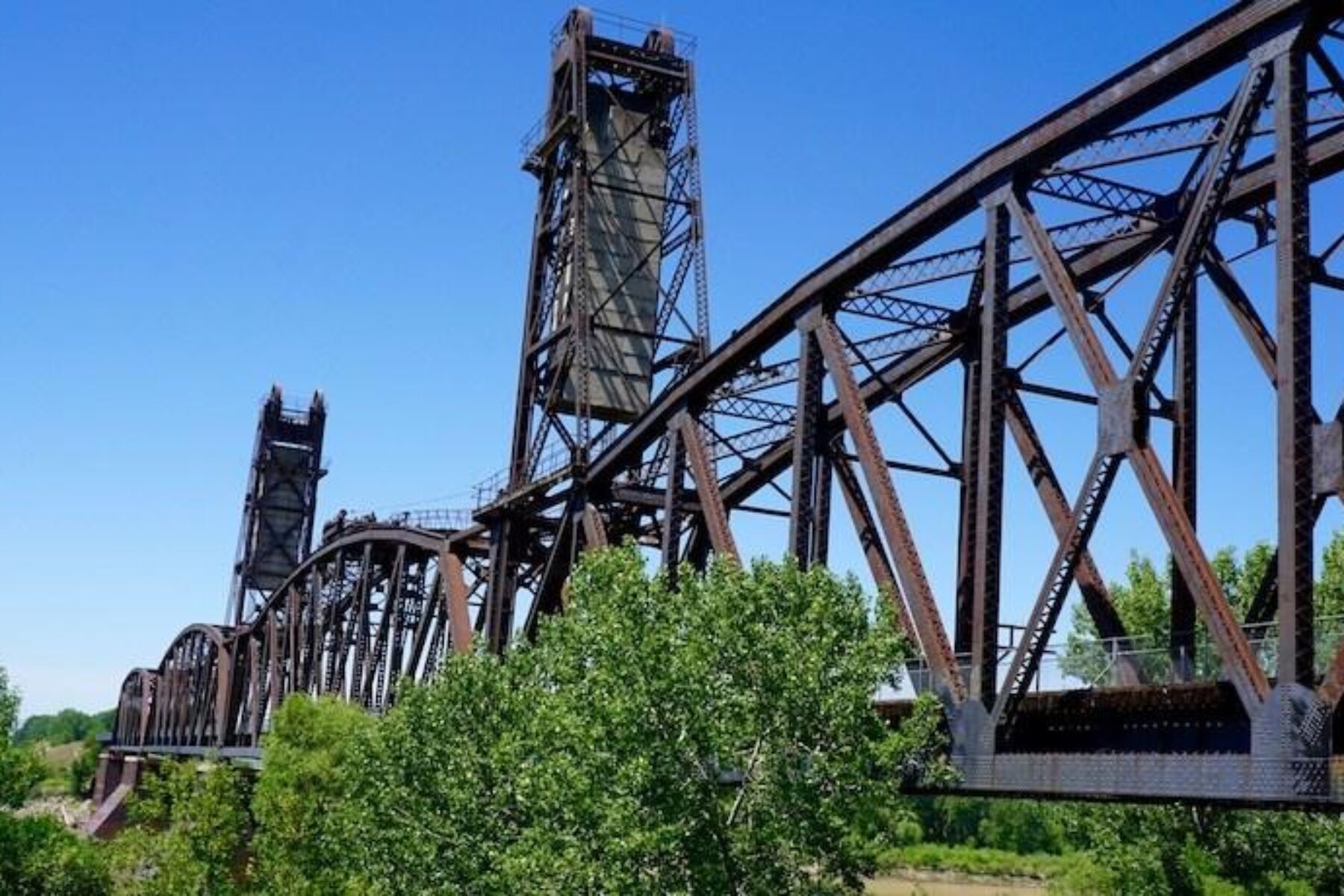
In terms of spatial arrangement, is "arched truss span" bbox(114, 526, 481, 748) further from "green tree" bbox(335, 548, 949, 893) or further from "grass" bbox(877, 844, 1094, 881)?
"grass" bbox(877, 844, 1094, 881)

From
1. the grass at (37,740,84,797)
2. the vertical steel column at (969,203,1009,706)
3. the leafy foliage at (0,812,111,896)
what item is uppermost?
the vertical steel column at (969,203,1009,706)

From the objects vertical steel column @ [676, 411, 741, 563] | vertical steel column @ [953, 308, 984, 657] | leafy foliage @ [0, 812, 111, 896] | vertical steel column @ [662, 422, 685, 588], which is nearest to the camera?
vertical steel column @ [953, 308, 984, 657]

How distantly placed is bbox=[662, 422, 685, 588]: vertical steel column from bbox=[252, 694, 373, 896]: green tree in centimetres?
901

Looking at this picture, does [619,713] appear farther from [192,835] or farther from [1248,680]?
[192,835]

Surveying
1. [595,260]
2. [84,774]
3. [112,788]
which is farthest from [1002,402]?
[84,774]

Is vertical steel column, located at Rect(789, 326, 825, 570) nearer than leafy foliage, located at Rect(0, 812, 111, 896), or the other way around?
vertical steel column, located at Rect(789, 326, 825, 570)

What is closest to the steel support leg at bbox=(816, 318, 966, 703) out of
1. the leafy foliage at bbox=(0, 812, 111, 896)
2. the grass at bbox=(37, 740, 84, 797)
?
the leafy foliage at bbox=(0, 812, 111, 896)

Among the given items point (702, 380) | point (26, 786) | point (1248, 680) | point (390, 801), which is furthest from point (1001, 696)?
point (26, 786)

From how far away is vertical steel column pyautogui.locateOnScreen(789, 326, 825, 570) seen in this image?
20.7 metres

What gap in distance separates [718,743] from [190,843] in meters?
23.9

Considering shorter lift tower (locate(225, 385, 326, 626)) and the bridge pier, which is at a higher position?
shorter lift tower (locate(225, 385, 326, 626))

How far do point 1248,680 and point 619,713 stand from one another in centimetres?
724

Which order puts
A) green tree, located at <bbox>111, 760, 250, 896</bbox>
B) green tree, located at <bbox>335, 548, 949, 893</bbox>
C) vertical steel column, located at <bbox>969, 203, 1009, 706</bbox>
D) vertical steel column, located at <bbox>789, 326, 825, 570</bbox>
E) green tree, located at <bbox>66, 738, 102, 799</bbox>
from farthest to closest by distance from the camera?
green tree, located at <bbox>66, 738, 102, 799</bbox>
green tree, located at <bbox>111, 760, 250, 896</bbox>
vertical steel column, located at <bbox>789, 326, 825, 570</bbox>
green tree, located at <bbox>335, 548, 949, 893</bbox>
vertical steel column, located at <bbox>969, 203, 1009, 706</bbox>

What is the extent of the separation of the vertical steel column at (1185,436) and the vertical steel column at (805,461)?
5.28m
